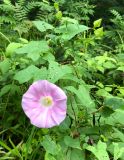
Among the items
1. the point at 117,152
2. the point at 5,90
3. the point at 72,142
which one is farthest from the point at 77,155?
the point at 5,90

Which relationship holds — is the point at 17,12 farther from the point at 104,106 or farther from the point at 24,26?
the point at 104,106

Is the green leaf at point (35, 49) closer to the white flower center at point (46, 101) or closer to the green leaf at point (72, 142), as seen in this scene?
the white flower center at point (46, 101)

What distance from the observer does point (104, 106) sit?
1754mm

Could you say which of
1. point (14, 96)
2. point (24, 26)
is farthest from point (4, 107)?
point (24, 26)

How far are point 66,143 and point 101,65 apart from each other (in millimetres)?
589

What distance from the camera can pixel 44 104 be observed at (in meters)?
1.67

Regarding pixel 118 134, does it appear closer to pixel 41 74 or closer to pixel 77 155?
pixel 77 155

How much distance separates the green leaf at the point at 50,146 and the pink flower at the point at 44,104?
0.24ft

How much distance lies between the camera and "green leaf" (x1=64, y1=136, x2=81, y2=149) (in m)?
1.69

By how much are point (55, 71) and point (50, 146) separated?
295 millimetres

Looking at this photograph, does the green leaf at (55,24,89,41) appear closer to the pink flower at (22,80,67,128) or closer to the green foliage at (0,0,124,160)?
the green foliage at (0,0,124,160)

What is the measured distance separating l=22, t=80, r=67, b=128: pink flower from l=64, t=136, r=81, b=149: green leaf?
11cm

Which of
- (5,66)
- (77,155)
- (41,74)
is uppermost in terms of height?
(41,74)

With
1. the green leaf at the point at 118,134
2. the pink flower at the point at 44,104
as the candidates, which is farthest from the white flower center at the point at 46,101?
the green leaf at the point at 118,134
